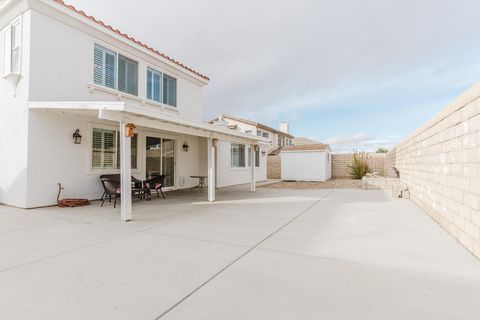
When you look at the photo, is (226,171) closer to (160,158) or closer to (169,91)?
(160,158)

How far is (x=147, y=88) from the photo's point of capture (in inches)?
435

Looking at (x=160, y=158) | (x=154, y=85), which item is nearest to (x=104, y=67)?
(x=154, y=85)

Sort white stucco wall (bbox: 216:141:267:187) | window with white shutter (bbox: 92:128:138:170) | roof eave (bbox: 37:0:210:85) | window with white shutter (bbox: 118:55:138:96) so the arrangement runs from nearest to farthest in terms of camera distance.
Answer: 1. roof eave (bbox: 37:0:210:85)
2. window with white shutter (bbox: 92:128:138:170)
3. window with white shutter (bbox: 118:55:138:96)
4. white stucco wall (bbox: 216:141:267:187)

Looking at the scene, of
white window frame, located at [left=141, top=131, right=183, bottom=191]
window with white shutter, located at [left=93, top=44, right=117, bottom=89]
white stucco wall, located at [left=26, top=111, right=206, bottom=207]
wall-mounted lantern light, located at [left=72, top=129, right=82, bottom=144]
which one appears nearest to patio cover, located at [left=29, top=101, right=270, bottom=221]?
white stucco wall, located at [left=26, top=111, right=206, bottom=207]

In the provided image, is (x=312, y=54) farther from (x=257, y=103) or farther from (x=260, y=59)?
(x=257, y=103)

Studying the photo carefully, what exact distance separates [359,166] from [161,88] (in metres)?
16.6

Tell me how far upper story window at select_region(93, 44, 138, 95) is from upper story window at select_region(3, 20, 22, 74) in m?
1.99

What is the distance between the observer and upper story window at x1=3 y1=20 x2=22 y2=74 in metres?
7.66

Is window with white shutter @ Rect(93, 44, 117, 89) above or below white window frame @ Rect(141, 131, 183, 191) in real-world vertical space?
above

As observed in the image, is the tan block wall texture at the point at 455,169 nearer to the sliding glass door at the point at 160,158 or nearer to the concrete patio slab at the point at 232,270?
the concrete patio slab at the point at 232,270

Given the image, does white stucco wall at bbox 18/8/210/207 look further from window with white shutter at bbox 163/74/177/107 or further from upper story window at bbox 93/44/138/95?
window with white shutter at bbox 163/74/177/107

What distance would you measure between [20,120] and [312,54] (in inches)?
517

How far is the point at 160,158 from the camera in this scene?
1174 cm

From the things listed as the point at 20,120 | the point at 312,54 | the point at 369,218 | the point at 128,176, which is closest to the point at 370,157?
the point at 312,54
